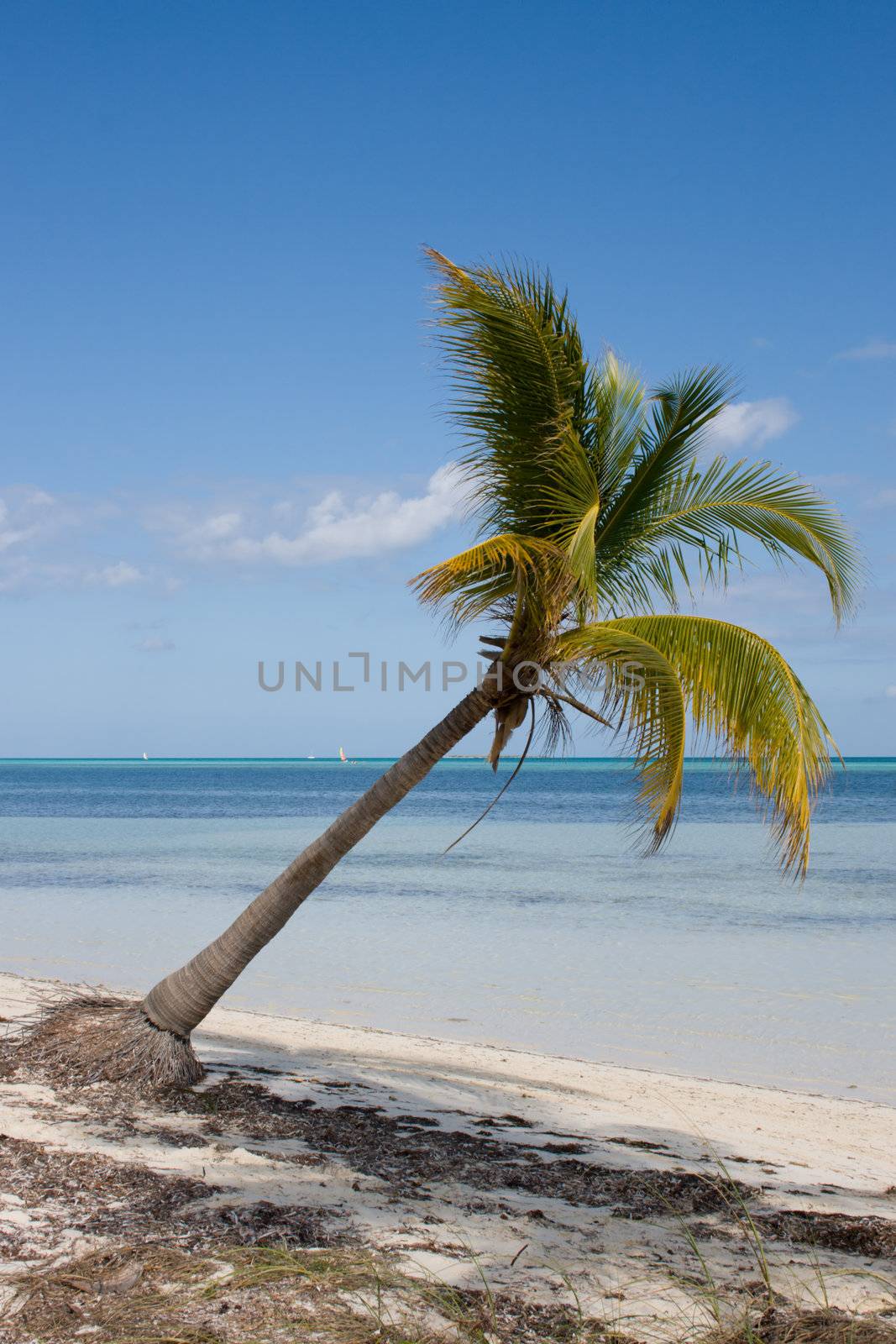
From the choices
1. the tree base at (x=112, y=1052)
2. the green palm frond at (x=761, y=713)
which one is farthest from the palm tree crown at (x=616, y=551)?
the tree base at (x=112, y=1052)

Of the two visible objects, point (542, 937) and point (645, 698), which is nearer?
point (645, 698)

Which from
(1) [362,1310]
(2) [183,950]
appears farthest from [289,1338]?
(2) [183,950]

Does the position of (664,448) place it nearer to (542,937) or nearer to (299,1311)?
(299,1311)

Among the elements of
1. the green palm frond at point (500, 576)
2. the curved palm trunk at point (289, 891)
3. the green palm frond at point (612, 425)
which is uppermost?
the green palm frond at point (612, 425)

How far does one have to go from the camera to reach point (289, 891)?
619cm

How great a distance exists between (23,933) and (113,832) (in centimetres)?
1964

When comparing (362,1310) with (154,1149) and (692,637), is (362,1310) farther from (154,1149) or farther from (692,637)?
(692,637)

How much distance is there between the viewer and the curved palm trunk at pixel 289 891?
6047mm

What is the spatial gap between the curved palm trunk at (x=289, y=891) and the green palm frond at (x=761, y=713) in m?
1.20

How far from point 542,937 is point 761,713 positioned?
989cm

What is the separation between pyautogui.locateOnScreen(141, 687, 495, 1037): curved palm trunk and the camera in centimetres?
605

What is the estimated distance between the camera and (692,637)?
Result: 5500mm

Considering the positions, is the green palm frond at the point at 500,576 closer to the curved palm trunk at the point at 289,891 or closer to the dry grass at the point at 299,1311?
the curved palm trunk at the point at 289,891

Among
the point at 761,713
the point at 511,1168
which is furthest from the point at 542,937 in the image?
the point at 761,713
